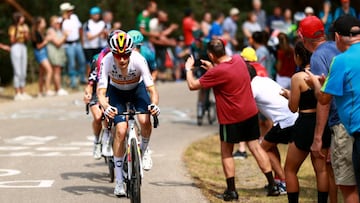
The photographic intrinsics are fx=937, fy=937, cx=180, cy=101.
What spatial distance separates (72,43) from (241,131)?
13.8 m

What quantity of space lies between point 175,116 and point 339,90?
504 inches

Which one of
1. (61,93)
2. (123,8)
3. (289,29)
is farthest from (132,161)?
(123,8)

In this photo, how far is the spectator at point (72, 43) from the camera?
2362cm

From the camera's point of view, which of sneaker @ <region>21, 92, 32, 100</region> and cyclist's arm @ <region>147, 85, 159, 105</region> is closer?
cyclist's arm @ <region>147, 85, 159, 105</region>

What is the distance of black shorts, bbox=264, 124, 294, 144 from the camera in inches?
427

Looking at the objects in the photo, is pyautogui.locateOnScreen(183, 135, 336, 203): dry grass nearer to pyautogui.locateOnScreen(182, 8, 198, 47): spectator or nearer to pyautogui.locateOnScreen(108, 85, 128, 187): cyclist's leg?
pyautogui.locateOnScreen(108, 85, 128, 187): cyclist's leg

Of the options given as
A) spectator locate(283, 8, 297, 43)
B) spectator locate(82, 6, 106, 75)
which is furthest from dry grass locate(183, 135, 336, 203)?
spectator locate(82, 6, 106, 75)

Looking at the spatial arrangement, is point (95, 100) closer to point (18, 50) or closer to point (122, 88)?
point (122, 88)

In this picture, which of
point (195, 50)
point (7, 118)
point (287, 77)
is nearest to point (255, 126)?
point (287, 77)

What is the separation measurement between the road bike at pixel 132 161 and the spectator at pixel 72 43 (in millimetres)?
13188

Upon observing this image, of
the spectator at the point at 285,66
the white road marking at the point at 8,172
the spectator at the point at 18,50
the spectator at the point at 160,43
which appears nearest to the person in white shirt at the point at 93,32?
the spectator at the point at 18,50

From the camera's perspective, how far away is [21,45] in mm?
22609

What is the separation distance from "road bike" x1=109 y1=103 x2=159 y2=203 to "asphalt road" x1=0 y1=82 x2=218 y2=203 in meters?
0.49

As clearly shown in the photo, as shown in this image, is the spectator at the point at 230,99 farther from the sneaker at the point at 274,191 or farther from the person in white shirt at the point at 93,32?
the person in white shirt at the point at 93,32
